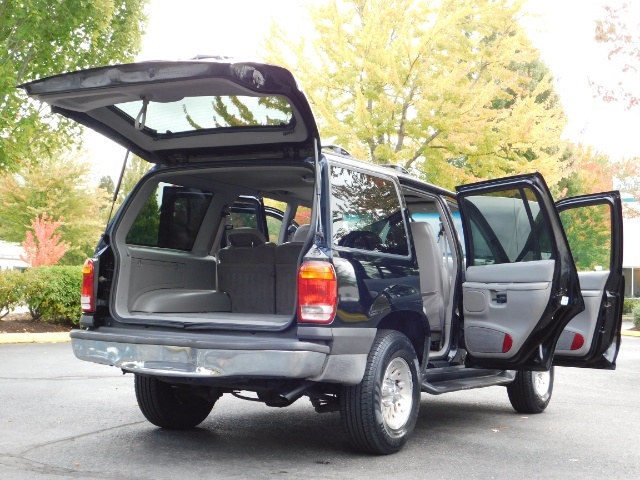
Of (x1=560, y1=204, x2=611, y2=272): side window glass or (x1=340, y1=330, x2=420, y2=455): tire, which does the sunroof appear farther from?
(x1=560, y1=204, x2=611, y2=272): side window glass

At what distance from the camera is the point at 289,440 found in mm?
6410

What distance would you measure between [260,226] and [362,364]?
8.32 feet

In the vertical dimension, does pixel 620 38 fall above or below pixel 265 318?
above

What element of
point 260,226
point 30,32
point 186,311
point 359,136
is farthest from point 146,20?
point 186,311

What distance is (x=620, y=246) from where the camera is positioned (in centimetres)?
714

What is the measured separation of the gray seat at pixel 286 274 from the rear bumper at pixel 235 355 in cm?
141

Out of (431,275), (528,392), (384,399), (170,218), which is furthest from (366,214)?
(528,392)

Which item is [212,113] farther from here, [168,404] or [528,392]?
[528,392]

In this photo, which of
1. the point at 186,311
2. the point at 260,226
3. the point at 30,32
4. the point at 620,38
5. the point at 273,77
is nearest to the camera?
the point at 273,77

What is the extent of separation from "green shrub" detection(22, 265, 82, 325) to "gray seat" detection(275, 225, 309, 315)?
9.77m

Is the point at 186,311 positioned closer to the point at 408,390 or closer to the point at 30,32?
the point at 408,390

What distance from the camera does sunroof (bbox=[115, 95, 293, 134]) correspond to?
5.71 meters

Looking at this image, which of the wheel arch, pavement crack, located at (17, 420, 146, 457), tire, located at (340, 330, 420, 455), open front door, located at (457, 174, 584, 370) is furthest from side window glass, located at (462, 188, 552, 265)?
pavement crack, located at (17, 420, 146, 457)

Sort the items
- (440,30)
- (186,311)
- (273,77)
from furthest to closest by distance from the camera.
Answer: (440,30), (186,311), (273,77)
